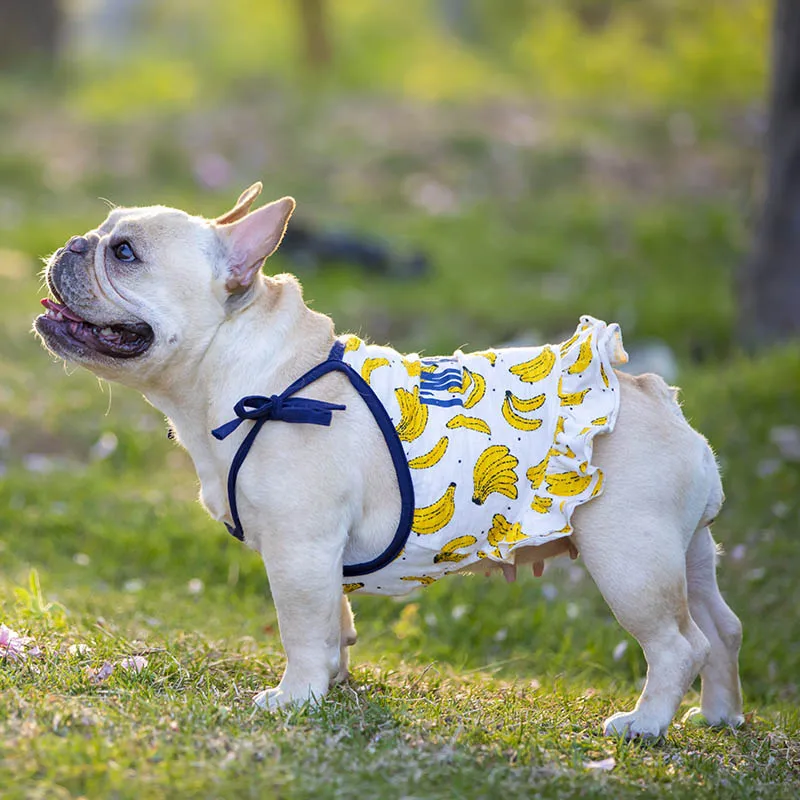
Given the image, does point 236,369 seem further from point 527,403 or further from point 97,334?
point 527,403

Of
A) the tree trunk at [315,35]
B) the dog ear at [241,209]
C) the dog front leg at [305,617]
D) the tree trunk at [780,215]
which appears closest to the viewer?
the dog front leg at [305,617]

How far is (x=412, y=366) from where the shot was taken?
4051mm

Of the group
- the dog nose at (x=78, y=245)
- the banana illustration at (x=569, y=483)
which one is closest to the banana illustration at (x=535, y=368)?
the banana illustration at (x=569, y=483)

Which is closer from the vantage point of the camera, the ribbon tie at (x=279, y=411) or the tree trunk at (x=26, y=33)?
the ribbon tie at (x=279, y=411)

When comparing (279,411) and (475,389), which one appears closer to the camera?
(279,411)

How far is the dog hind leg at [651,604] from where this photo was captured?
12.5 feet

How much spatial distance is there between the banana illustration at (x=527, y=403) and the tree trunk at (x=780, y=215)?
212 inches

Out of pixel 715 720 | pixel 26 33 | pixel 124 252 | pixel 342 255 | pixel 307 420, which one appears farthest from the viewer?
pixel 26 33

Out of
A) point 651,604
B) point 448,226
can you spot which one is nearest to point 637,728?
point 651,604

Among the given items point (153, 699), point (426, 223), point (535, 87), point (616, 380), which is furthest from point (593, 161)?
point (153, 699)

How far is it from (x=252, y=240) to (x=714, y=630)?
213 cm

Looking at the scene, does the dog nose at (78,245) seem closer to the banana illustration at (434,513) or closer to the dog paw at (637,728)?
the banana illustration at (434,513)

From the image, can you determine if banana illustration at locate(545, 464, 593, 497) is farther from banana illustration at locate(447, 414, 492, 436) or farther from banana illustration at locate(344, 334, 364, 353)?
banana illustration at locate(344, 334, 364, 353)

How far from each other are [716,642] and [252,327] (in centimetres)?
199
